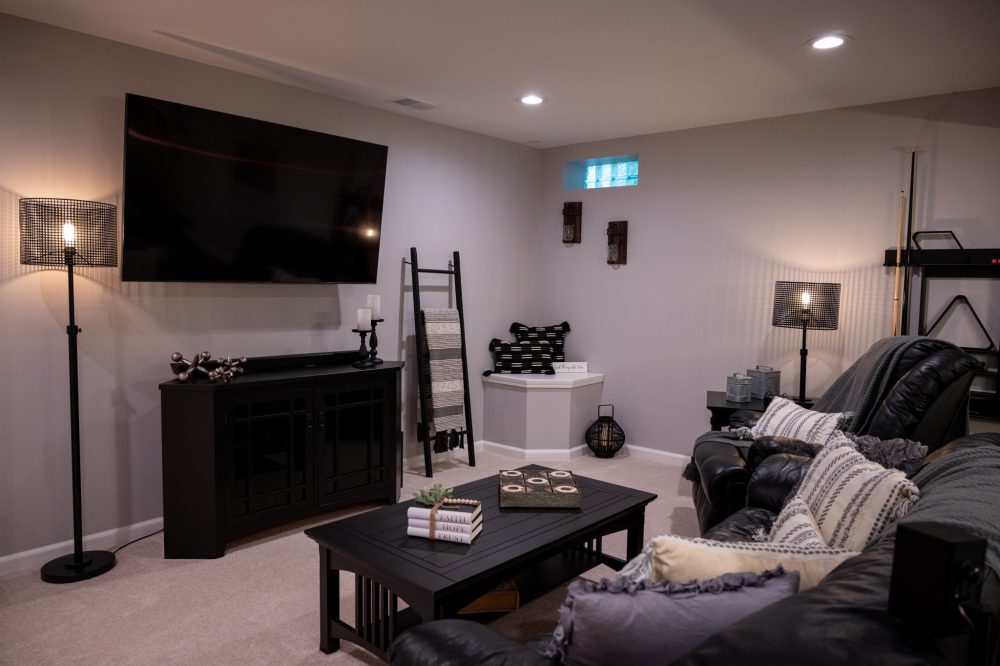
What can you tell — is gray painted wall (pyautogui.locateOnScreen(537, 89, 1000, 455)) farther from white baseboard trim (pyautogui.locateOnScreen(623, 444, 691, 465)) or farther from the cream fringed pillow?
the cream fringed pillow

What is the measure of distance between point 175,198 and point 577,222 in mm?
3217

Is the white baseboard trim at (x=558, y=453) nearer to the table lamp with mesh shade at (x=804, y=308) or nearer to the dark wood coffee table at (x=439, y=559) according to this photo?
the table lamp with mesh shade at (x=804, y=308)

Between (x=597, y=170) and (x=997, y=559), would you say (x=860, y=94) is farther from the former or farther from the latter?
Result: (x=997, y=559)

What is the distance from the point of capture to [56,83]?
317 centimetres

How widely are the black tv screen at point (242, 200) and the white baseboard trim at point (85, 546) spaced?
131cm

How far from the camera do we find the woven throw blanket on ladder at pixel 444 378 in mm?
4812

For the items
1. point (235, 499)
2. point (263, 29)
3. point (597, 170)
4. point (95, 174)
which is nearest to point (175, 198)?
point (95, 174)

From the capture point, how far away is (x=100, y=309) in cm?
336

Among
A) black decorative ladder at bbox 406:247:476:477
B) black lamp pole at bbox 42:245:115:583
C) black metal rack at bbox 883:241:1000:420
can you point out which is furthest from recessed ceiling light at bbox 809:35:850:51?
black lamp pole at bbox 42:245:115:583

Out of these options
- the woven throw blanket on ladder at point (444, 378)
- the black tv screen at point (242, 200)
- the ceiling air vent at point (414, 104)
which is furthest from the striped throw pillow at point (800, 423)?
the ceiling air vent at point (414, 104)

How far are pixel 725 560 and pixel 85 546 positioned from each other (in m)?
3.27

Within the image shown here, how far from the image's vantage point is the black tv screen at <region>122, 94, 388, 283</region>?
10.9 feet

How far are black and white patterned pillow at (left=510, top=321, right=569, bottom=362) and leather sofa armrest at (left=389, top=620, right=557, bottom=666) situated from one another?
13.7 ft

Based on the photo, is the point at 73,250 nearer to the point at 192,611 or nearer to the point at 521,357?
the point at 192,611
